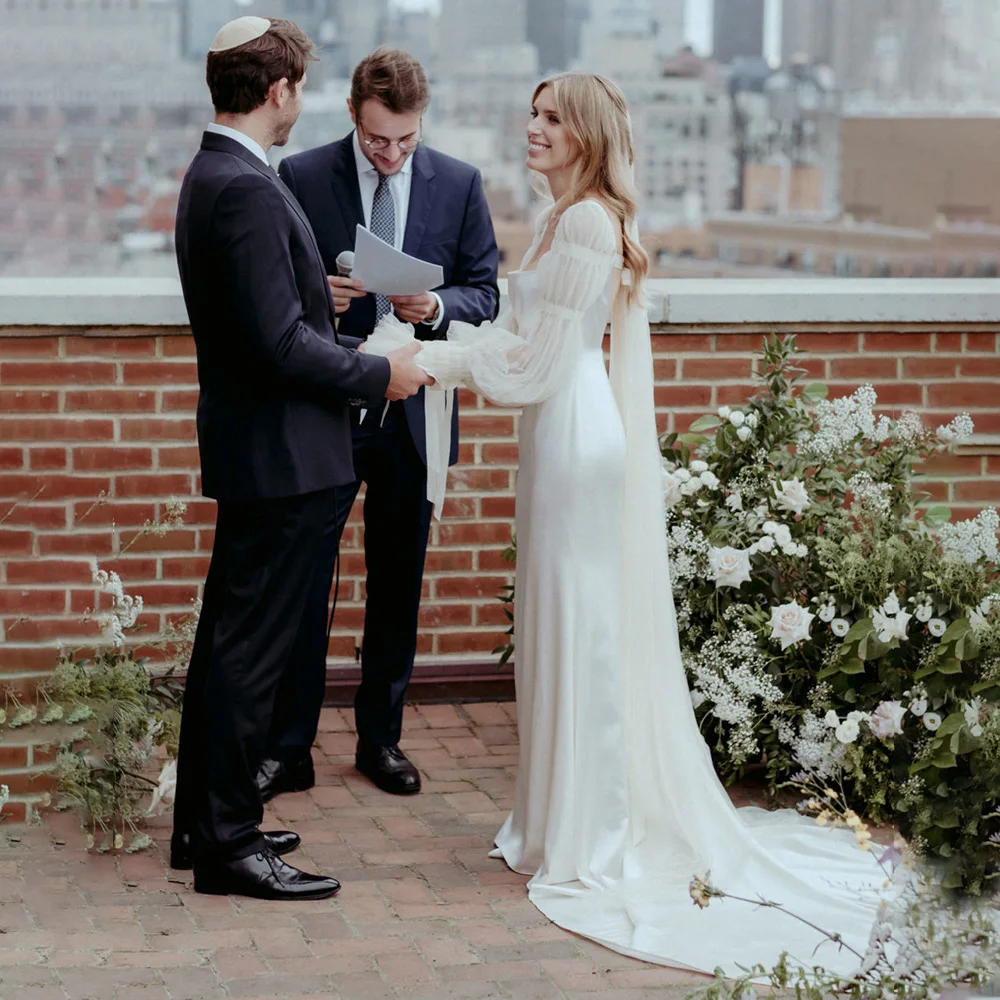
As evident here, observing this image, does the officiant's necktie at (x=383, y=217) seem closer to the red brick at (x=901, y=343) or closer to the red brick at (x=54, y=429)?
the red brick at (x=54, y=429)

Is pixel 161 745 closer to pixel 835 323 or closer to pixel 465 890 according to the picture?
pixel 465 890

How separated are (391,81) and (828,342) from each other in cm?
199

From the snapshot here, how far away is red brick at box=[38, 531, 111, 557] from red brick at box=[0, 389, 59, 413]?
0.40 meters

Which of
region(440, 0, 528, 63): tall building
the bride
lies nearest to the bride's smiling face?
the bride

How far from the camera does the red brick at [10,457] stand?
15.3 feet

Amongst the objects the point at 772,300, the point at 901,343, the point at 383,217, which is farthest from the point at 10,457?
the point at 901,343

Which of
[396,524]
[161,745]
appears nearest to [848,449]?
[396,524]

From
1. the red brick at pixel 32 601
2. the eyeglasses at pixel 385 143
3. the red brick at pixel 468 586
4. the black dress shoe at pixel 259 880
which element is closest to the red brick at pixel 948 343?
the red brick at pixel 468 586

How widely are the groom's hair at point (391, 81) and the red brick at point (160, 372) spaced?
1.20 m

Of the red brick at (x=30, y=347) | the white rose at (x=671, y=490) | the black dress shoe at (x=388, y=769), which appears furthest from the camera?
the red brick at (x=30, y=347)

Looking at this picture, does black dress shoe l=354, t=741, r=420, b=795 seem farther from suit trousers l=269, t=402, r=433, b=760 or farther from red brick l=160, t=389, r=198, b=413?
red brick l=160, t=389, r=198, b=413

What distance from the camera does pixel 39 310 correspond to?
4617 millimetres

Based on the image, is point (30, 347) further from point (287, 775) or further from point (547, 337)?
point (547, 337)

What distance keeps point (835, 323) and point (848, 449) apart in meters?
0.80
